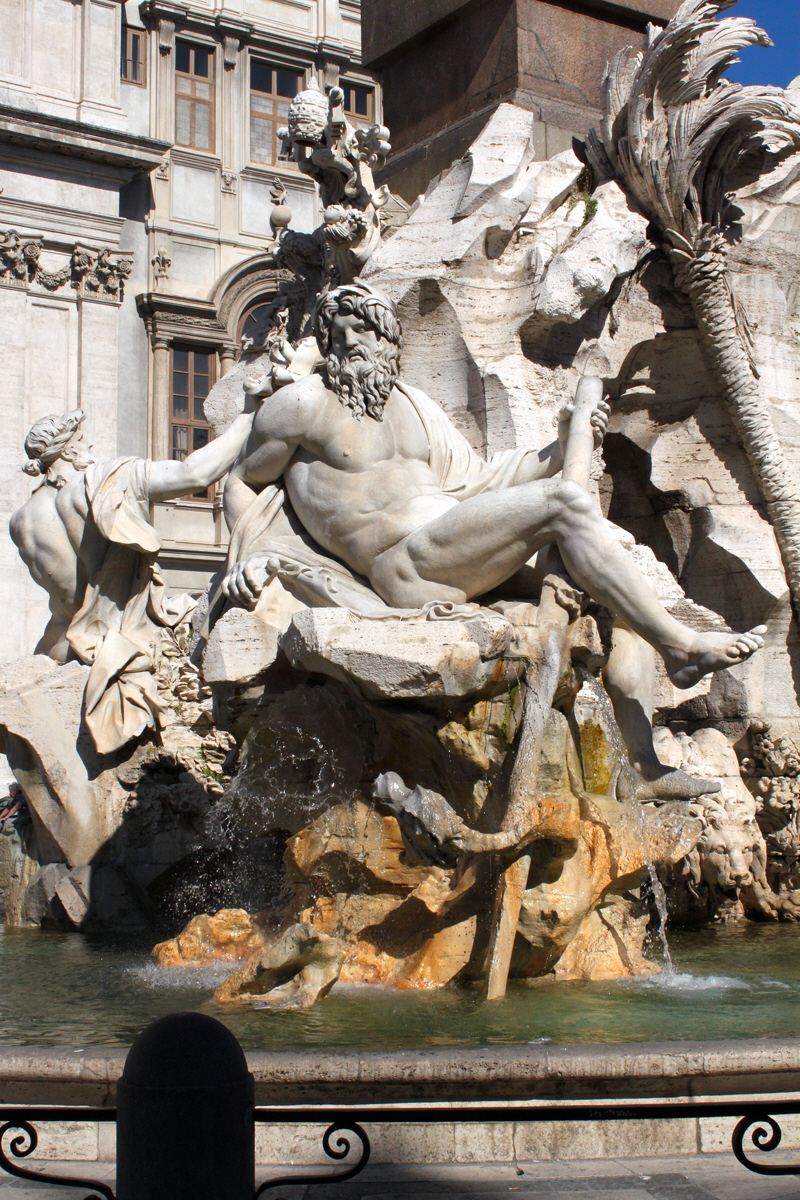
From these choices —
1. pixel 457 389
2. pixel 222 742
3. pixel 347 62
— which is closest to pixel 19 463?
pixel 347 62

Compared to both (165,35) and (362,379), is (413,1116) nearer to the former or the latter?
(362,379)

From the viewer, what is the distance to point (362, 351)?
18.2 feet

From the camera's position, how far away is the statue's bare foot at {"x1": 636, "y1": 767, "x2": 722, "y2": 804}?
5.39m

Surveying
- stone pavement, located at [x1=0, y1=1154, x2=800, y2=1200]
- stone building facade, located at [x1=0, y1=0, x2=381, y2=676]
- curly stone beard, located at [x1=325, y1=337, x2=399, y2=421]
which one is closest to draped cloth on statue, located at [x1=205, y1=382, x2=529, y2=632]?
curly stone beard, located at [x1=325, y1=337, x2=399, y2=421]

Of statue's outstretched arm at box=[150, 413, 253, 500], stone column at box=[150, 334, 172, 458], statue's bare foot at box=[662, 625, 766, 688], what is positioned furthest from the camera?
stone column at box=[150, 334, 172, 458]

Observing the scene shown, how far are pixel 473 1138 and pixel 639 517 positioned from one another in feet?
16.9

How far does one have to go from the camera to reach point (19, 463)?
19.1m

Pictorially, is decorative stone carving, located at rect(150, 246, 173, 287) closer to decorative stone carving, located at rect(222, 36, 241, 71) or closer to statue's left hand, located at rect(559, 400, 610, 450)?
decorative stone carving, located at rect(222, 36, 241, 71)

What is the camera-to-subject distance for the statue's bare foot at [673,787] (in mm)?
5391

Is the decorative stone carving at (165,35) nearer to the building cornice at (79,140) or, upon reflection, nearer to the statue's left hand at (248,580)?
the building cornice at (79,140)

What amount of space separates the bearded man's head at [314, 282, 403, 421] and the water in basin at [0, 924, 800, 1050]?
240cm

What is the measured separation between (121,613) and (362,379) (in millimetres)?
2642

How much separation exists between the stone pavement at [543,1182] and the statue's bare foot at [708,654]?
2213mm

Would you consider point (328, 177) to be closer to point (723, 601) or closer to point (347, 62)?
point (723, 601)
